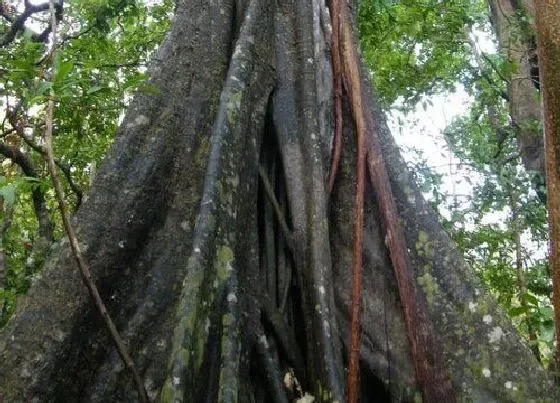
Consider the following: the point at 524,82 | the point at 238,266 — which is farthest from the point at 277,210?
the point at 524,82

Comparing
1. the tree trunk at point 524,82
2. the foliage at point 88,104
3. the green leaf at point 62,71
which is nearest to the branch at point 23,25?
the foliage at point 88,104

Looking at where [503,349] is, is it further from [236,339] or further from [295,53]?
[295,53]

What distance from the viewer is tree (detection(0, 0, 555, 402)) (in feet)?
7.23

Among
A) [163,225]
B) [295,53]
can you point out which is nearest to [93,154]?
[295,53]

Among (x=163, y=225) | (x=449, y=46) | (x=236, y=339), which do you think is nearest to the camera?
(x=236, y=339)

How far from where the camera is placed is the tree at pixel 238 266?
2.20 m

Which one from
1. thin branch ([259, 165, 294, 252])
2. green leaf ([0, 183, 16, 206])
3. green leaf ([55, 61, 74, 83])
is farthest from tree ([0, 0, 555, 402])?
green leaf ([55, 61, 74, 83])

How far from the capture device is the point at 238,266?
249 centimetres

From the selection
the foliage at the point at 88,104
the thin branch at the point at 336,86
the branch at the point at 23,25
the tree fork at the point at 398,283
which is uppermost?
the branch at the point at 23,25

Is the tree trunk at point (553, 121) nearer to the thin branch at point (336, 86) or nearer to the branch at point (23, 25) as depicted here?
the thin branch at point (336, 86)

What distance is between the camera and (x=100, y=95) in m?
2.73

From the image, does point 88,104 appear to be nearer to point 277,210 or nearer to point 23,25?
point 277,210

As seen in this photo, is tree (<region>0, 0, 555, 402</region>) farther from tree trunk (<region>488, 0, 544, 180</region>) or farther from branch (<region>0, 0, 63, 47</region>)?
tree trunk (<region>488, 0, 544, 180</region>)

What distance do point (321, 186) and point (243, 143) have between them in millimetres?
433
